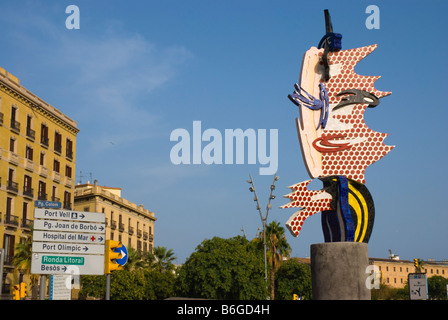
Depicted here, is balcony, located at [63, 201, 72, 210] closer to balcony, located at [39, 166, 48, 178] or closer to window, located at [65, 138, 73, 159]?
balcony, located at [39, 166, 48, 178]

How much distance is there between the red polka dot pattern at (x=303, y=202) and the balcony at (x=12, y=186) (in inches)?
1530

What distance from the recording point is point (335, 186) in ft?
61.1

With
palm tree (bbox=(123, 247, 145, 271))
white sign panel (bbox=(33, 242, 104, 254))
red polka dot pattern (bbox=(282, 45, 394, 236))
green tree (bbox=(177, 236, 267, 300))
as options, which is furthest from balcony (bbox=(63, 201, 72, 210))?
white sign panel (bbox=(33, 242, 104, 254))

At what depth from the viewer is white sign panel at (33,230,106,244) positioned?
47.5 feet

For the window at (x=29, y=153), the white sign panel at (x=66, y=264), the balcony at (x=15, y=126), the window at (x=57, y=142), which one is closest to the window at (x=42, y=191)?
the window at (x=29, y=153)

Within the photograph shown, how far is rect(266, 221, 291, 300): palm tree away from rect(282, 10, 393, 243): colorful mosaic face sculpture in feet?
120

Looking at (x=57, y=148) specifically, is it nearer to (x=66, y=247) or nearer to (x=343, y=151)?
(x=343, y=151)

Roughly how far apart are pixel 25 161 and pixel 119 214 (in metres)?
25.1

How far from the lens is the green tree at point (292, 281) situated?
59469 millimetres

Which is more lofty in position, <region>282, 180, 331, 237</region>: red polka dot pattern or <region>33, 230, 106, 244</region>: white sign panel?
<region>282, 180, 331, 237</region>: red polka dot pattern

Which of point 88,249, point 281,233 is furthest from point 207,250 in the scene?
point 88,249

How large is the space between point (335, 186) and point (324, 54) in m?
4.48
